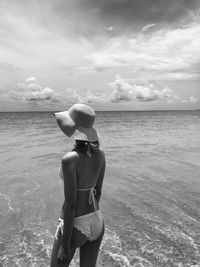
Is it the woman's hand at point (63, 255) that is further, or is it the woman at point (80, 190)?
the woman's hand at point (63, 255)

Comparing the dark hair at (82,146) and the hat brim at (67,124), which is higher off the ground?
the hat brim at (67,124)

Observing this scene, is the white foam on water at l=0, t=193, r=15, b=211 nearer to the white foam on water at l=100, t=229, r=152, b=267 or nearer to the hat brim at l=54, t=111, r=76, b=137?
the white foam on water at l=100, t=229, r=152, b=267

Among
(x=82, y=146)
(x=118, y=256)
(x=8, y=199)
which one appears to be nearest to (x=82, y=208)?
(x=82, y=146)

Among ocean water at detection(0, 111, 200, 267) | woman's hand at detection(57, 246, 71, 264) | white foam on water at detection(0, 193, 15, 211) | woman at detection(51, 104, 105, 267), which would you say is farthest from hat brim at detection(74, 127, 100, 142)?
white foam on water at detection(0, 193, 15, 211)

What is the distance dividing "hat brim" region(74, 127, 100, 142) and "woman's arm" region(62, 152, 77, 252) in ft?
0.66

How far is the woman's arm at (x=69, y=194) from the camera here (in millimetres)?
2484

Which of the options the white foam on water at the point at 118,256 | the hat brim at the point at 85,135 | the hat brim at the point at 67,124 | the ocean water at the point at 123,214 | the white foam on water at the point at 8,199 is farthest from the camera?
the white foam on water at the point at 8,199

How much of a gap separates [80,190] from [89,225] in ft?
1.42

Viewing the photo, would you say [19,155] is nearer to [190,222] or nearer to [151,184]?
[151,184]

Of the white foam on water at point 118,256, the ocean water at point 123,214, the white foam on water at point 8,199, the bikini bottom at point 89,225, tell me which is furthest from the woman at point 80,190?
the white foam on water at point 8,199

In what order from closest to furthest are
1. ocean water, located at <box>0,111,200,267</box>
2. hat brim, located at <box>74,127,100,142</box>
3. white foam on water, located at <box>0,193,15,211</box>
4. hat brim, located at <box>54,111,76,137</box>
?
hat brim, located at <box>74,127,100,142</box>, hat brim, located at <box>54,111,76,137</box>, ocean water, located at <box>0,111,200,267</box>, white foam on water, located at <box>0,193,15,211</box>

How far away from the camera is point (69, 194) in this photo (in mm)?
2533

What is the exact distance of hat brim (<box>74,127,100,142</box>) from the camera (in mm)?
2602

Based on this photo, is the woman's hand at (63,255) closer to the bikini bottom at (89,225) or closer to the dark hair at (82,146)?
the bikini bottom at (89,225)
